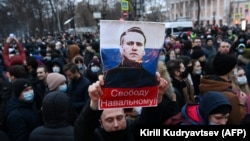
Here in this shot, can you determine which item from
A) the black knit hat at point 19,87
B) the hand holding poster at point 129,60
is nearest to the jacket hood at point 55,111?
the hand holding poster at point 129,60

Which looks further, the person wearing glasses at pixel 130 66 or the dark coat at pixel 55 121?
the dark coat at pixel 55 121

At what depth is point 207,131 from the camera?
2.39 metres

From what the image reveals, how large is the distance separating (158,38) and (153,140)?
68 cm

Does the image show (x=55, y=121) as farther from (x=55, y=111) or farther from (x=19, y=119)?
(x=19, y=119)

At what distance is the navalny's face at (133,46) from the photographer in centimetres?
246

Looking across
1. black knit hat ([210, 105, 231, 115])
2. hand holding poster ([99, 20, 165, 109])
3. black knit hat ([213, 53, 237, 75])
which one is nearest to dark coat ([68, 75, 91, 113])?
black knit hat ([213, 53, 237, 75])

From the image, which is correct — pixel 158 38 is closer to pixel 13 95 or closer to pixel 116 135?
pixel 116 135

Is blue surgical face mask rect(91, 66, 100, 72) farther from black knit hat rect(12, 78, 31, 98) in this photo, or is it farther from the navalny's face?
the navalny's face

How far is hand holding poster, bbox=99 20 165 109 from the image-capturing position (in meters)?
2.43

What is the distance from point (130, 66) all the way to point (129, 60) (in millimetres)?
45

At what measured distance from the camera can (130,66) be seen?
2.51 metres

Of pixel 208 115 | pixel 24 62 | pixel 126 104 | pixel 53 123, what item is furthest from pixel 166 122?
pixel 24 62

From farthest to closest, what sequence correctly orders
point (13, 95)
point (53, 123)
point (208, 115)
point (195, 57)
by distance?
point (195, 57) → point (13, 95) → point (53, 123) → point (208, 115)

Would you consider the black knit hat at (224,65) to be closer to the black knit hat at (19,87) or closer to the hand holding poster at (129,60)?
the hand holding poster at (129,60)
